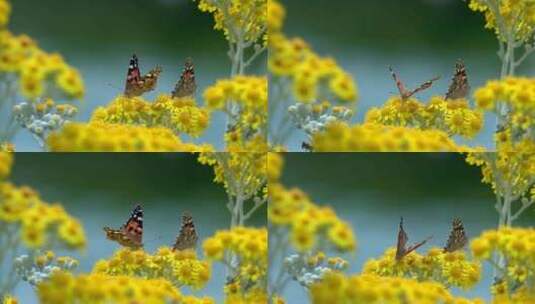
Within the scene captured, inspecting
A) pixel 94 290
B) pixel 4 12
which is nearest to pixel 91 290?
pixel 94 290

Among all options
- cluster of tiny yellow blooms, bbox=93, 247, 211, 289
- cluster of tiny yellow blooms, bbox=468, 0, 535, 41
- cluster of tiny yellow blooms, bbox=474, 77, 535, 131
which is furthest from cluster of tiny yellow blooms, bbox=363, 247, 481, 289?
cluster of tiny yellow blooms, bbox=468, 0, 535, 41

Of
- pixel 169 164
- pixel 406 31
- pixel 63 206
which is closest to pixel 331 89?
pixel 406 31

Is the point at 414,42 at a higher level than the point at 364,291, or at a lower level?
higher

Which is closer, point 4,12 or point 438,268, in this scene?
point 4,12

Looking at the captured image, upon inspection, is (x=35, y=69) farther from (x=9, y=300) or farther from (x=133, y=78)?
(x=9, y=300)

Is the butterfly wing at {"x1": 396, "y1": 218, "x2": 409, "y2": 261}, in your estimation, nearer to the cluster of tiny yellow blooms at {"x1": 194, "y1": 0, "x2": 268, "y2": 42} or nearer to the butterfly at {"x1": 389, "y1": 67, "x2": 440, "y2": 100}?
the butterfly at {"x1": 389, "y1": 67, "x2": 440, "y2": 100}

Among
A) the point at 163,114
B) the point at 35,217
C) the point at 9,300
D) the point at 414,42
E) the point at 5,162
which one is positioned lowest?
the point at 9,300
